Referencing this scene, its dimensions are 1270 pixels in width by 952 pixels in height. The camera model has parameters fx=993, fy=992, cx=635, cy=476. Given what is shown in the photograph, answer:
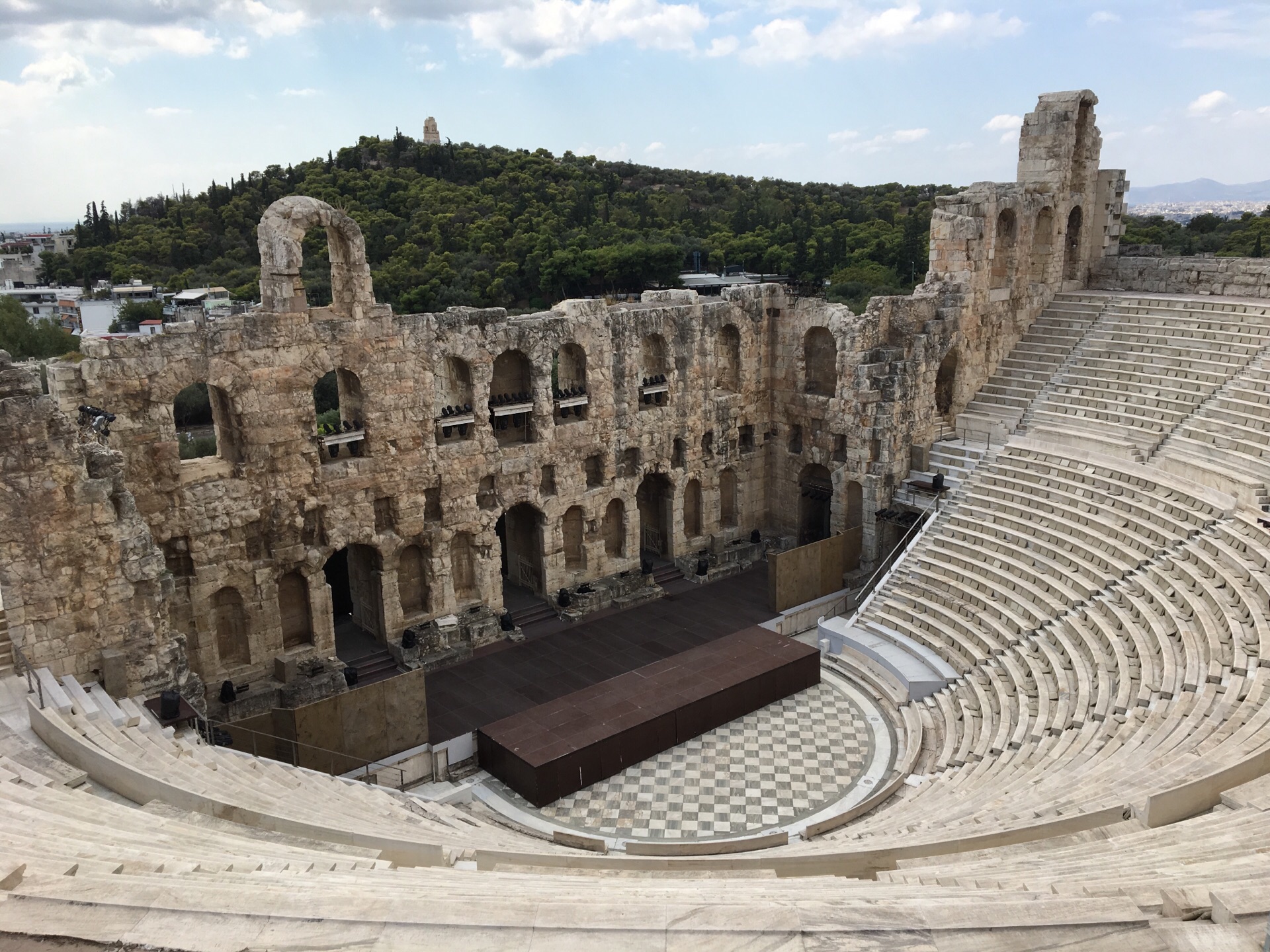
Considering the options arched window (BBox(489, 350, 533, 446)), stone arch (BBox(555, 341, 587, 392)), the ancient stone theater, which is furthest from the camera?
stone arch (BBox(555, 341, 587, 392))

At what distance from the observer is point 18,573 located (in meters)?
15.1

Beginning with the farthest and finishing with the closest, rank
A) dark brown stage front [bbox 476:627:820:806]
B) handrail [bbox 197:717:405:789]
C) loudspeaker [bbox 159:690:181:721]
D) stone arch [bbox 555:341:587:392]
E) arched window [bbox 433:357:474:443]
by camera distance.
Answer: stone arch [bbox 555:341:587:392], arched window [bbox 433:357:474:443], dark brown stage front [bbox 476:627:820:806], handrail [bbox 197:717:405:789], loudspeaker [bbox 159:690:181:721]

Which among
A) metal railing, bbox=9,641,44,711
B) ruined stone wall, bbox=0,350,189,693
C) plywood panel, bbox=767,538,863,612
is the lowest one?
plywood panel, bbox=767,538,863,612

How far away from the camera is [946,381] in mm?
27562

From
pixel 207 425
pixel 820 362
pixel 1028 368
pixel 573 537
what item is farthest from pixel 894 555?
pixel 207 425

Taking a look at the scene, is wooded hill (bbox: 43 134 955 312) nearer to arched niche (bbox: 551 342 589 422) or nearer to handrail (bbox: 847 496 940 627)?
arched niche (bbox: 551 342 589 422)

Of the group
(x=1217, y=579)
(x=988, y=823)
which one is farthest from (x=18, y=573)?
(x=1217, y=579)

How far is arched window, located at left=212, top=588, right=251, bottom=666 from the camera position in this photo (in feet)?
67.5

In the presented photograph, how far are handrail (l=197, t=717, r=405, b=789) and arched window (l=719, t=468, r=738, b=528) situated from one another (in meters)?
13.5

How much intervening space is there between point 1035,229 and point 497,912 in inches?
1035

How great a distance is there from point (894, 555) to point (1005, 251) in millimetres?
9145

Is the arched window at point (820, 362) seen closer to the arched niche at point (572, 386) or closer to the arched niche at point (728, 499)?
the arched niche at point (728, 499)

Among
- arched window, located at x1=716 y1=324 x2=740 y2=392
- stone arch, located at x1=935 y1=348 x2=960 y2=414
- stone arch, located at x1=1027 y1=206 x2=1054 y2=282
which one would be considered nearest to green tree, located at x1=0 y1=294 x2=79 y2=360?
arched window, located at x1=716 y1=324 x2=740 y2=392

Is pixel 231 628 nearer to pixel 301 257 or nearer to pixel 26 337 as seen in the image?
pixel 301 257
